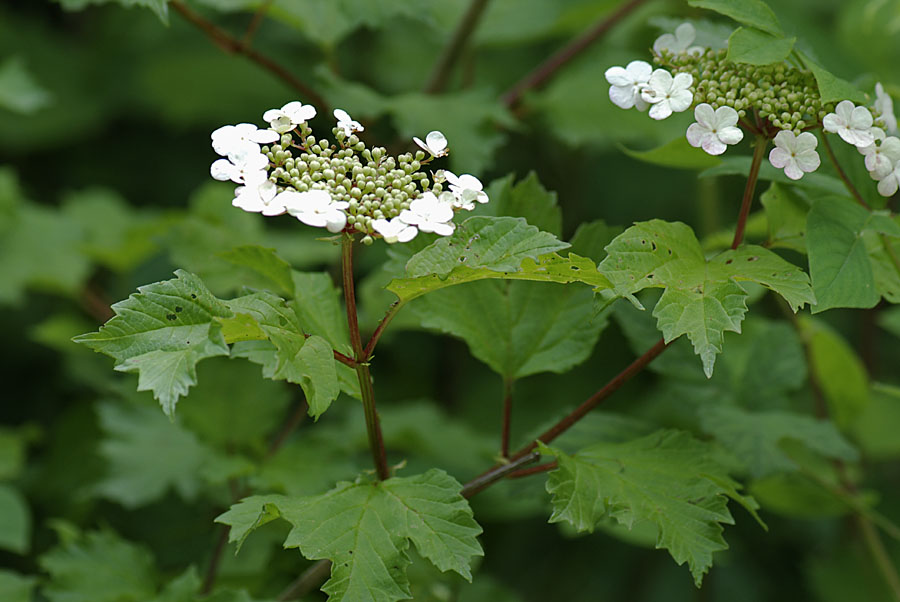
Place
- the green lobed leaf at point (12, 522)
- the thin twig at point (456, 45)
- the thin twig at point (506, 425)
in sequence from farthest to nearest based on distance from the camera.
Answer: the thin twig at point (456, 45) < the green lobed leaf at point (12, 522) < the thin twig at point (506, 425)

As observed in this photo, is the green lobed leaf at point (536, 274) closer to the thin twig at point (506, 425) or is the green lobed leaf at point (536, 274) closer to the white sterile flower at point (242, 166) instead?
the white sterile flower at point (242, 166)

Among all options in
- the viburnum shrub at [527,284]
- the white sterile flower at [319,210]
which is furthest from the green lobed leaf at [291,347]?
the white sterile flower at [319,210]

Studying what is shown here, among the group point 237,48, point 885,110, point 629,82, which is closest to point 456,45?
point 237,48

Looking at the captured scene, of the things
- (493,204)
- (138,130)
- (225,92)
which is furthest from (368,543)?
(138,130)

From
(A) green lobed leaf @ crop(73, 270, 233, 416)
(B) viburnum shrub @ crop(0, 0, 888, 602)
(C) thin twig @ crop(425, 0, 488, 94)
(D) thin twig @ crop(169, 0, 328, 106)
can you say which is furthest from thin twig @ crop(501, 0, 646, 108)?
(A) green lobed leaf @ crop(73, 270, 233, 416)

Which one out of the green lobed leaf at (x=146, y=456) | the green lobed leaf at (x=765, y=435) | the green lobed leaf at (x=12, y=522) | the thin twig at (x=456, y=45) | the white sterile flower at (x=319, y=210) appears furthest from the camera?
the thin twig at (x=456, y=45)

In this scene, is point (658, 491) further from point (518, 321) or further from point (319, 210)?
point (319, 210)

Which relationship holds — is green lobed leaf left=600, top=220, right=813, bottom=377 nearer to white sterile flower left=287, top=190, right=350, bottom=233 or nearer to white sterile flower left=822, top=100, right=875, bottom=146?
white sterile flower left=822, top=100, right=875, bottom=146

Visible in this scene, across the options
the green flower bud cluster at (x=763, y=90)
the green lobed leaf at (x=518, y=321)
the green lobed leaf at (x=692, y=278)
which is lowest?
the green lobed leaf at (x=518, y=321)
